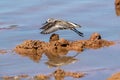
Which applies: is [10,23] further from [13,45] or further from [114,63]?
[114,63]

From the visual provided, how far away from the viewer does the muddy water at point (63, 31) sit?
30.3ft

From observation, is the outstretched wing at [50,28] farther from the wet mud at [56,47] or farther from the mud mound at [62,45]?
the mud mound at [62,45]

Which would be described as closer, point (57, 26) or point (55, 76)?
point (55, 76)

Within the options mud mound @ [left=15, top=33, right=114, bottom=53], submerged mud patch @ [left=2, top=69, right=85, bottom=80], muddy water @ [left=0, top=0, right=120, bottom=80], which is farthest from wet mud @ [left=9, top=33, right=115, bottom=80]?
submerged mud patch @ [left=2, top=69, right=85, bottom=80]

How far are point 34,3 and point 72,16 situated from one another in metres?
2.33

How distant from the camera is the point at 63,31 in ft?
38.5

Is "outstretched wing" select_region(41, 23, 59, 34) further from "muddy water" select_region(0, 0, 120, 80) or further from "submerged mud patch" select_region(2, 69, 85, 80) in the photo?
"submerged mud patch" select_region(2, 69, 85, 80)

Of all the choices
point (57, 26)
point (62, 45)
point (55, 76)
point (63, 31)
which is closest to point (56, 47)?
point (62, 45)

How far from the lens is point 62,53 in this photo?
1012cm

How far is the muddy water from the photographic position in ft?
30.3

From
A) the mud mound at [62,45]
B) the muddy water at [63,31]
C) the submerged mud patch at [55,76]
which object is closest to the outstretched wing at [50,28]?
the muddy water at [63,31]

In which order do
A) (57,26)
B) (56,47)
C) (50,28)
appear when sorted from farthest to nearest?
(50,28)
(57,26)
(56,47)

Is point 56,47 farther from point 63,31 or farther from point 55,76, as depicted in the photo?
point 55,76

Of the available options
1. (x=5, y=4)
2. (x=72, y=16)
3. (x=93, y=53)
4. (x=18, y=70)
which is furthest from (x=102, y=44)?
(x=5, y=4)
